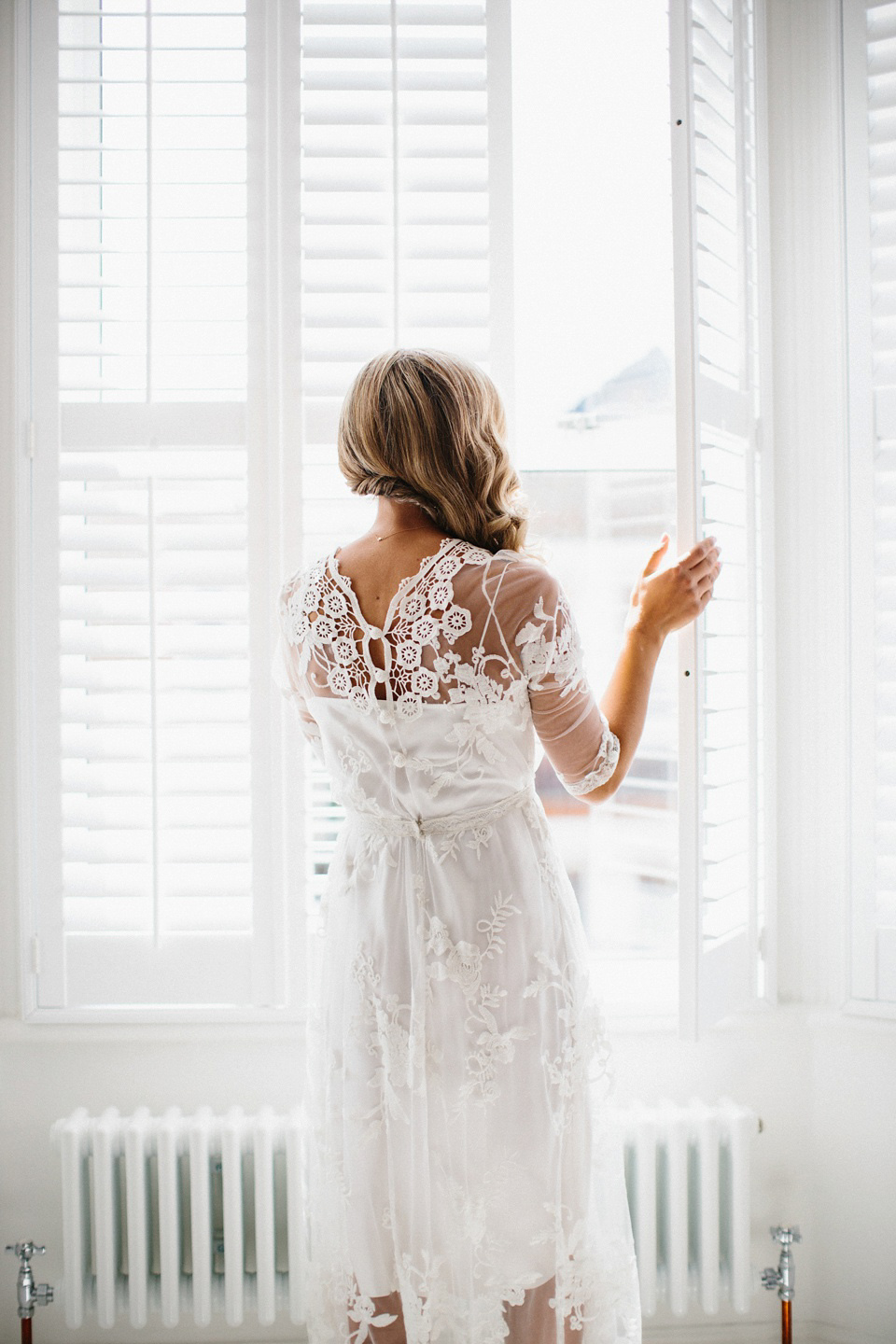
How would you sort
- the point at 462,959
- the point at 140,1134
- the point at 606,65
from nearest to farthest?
the point at 462,959 < the point at 140,1134 < the point at 606,65

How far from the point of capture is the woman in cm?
104

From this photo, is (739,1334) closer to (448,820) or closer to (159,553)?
(448,820)

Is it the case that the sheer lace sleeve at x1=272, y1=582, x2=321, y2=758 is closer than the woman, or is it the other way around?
the woman

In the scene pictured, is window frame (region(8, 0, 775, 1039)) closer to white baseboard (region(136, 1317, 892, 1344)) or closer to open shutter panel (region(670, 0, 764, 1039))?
open shutter panel (region(670, 0, 764, 1039))

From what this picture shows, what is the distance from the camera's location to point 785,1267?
4.83ft

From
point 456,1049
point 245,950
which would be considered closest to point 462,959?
point 456,1049

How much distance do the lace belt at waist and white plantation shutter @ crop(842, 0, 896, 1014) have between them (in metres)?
0.73

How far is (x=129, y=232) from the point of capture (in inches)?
60.3

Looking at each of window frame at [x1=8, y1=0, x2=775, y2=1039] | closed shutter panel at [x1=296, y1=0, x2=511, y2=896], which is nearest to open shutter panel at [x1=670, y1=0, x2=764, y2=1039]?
window frame at [x1=8, y1=0, x2=775, y2=1039]

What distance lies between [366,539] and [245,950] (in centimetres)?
82

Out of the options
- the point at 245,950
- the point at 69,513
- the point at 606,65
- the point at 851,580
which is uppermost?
the point at 606,65

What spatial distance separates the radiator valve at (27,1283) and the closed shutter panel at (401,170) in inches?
60.9

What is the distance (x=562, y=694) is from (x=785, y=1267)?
1.10 meters

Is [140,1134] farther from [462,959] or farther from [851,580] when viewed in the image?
[851,580]
